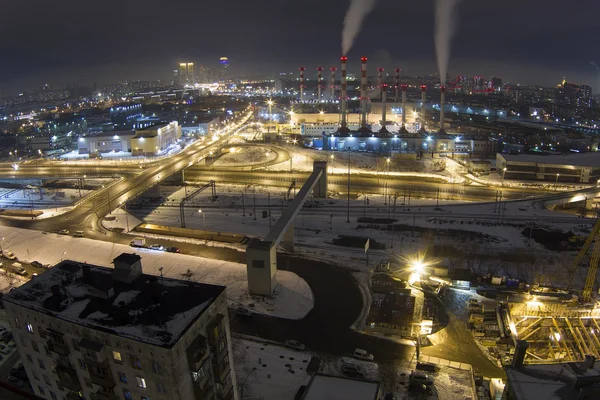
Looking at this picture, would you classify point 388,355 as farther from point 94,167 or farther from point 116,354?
point 94,167

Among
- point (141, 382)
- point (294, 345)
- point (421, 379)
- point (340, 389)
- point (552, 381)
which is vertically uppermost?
point (141, 382)

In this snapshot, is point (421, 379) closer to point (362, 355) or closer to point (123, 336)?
point (362, 355)

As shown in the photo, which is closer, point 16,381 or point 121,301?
point 121,301

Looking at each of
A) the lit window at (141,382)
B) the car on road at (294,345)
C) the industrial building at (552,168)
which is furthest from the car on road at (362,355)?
the industrial building at (552,168)

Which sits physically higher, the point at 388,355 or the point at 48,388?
the point at 48,388

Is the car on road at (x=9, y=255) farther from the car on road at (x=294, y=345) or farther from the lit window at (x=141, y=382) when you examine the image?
the lit window at (x=141, y=382)

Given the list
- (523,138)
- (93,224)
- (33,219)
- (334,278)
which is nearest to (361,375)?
(334,278)

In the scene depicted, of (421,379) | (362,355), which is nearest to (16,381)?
(362,355)
